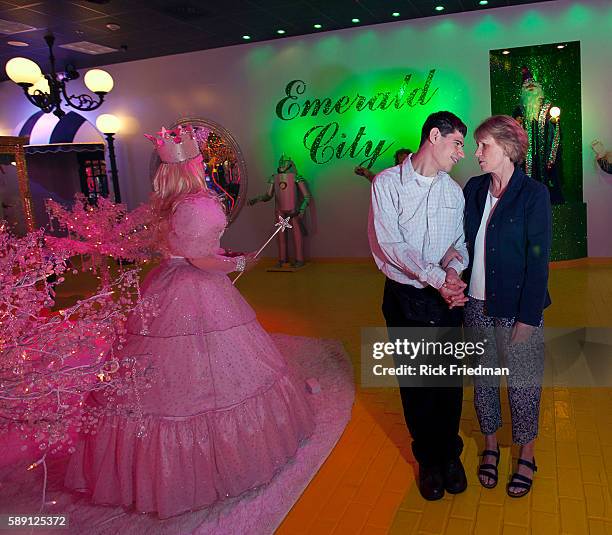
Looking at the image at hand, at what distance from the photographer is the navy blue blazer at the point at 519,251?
7.38 ft

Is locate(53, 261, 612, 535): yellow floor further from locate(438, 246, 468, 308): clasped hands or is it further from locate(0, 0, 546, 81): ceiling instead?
locate(0, 0, 546, 81): ceiling

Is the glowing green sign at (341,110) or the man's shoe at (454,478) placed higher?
the glowing green sign at (341,110)

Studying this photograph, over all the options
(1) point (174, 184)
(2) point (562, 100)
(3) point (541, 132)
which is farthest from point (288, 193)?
(1) point (174, 184)

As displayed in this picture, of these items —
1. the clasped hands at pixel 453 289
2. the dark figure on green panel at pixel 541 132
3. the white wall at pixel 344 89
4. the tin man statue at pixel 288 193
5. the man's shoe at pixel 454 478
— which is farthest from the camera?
the tin man statue at pixel 288 193

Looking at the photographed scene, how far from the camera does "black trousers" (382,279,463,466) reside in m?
2.32

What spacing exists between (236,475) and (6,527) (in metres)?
0.94

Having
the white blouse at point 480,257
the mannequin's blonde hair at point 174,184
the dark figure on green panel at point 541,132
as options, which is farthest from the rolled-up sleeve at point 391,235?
the dark figure on green panel at point 541,132

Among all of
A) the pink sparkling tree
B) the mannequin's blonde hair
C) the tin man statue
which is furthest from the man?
the tin man statue

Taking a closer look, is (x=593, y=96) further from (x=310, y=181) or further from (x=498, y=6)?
(x=310, y=181)

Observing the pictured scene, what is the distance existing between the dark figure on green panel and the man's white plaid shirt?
560 centimetres

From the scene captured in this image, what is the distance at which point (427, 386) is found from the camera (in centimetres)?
240

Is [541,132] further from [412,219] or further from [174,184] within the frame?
[174,184]

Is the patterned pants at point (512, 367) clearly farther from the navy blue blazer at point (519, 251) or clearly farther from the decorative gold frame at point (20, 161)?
the decorative gold frame at point (20, 161)

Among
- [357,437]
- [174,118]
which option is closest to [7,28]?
[174,118]
